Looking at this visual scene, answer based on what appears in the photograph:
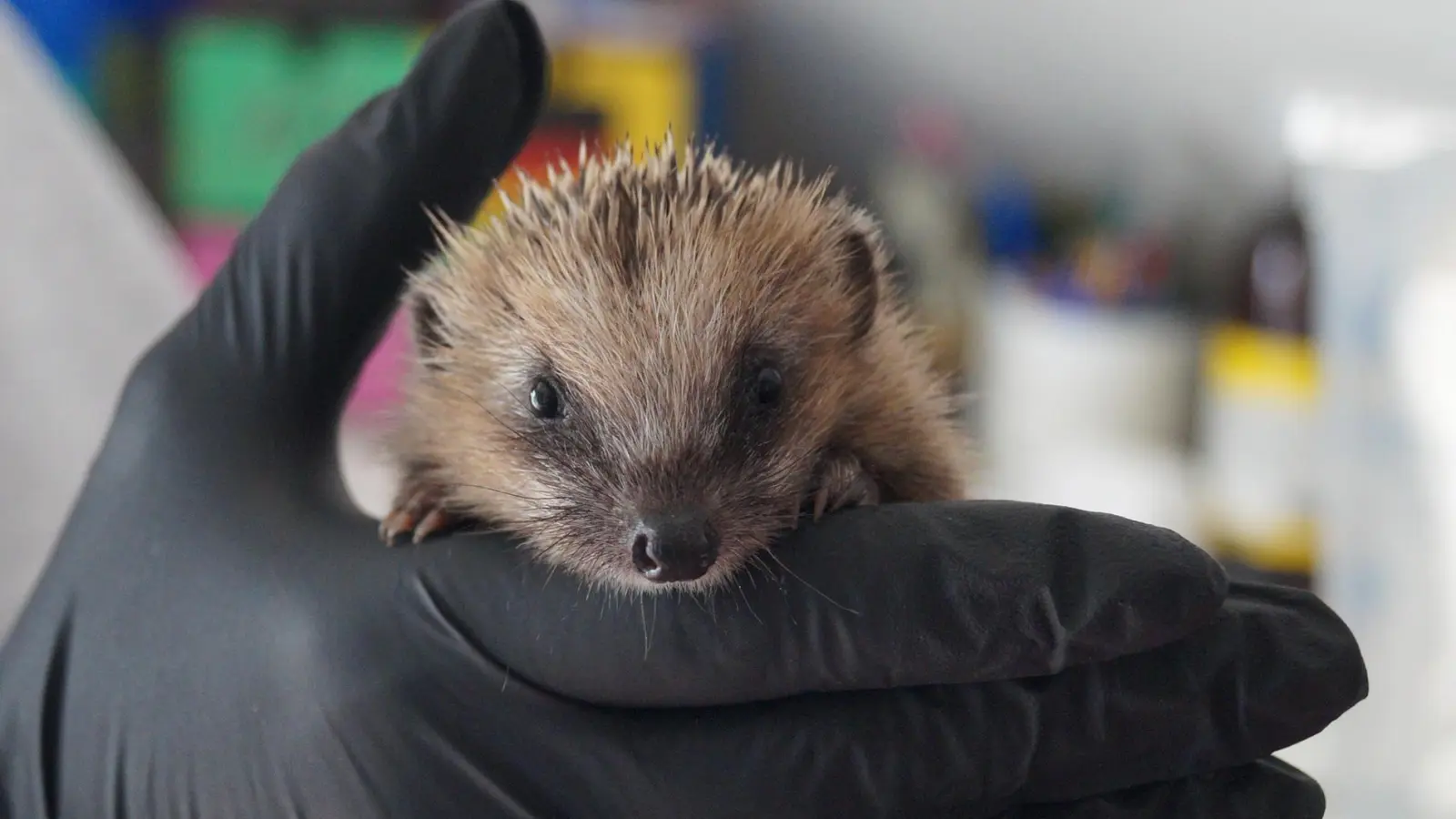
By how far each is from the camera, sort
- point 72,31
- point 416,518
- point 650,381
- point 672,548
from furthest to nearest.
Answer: point 72,31
point 416,518
point 650,381
point 672,548

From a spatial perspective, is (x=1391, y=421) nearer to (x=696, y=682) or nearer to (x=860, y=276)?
(x=860, y=276)

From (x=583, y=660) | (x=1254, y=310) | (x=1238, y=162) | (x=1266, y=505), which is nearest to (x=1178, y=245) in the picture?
(x=1238, y=162)

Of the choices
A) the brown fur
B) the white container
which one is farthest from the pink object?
the white container

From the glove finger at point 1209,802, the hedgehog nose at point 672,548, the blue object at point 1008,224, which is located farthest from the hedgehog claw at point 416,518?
the blue object at point 1008,224

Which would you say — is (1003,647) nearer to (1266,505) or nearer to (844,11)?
(1266,505)

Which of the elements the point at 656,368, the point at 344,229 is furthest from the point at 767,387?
the point at 344,229
